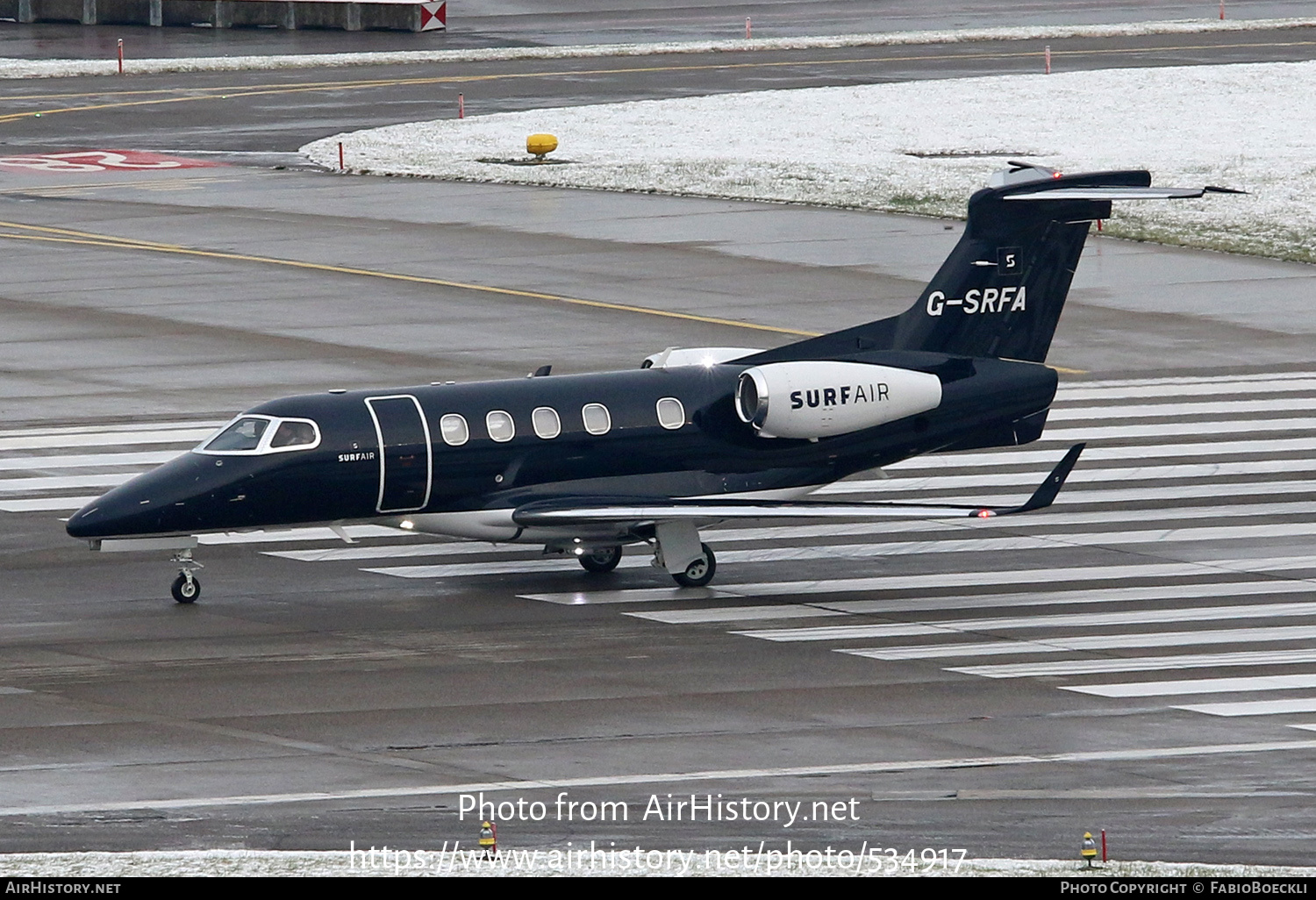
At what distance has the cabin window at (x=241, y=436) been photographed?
25.0m

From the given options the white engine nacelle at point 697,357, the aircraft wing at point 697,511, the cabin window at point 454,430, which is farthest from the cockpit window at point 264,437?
the white engine nacelle at point 697,357

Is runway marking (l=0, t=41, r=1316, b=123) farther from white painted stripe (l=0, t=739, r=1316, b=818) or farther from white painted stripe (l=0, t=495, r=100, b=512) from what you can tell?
white painted stripe (l=0, t=739, r=1316, b=818)

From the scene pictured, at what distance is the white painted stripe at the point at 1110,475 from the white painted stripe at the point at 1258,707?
9.68 meters

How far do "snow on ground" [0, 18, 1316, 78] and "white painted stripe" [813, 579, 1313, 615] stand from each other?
53.6m

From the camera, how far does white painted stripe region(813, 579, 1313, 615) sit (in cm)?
2538

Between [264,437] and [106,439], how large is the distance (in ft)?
30.5

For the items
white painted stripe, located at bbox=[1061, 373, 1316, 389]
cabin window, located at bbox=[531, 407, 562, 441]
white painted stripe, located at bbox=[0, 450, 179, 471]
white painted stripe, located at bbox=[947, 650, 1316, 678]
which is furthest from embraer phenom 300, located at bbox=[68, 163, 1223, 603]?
white painted stripe, located at bbox=[1061, 373, 1316, 389]

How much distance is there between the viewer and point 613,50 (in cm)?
7812

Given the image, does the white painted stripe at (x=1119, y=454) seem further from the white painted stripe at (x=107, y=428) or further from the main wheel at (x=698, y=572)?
the white painted stripe at (x=107, y=428)

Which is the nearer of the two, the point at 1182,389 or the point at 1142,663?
the point at 1142,663

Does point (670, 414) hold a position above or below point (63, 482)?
above

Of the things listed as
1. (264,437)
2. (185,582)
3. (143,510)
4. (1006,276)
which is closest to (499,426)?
(264,437)

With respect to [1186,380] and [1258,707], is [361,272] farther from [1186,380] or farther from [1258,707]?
[1258,707]

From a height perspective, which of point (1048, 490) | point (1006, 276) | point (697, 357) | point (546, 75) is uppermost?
point (546, 75)
